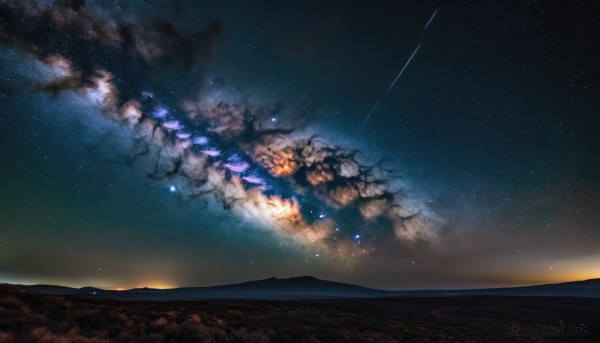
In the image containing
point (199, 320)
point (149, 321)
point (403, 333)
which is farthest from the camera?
point (403, 333)

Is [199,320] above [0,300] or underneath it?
underneath

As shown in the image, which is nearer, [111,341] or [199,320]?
[111,341]

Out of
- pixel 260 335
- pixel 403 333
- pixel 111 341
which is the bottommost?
pixel 403 333

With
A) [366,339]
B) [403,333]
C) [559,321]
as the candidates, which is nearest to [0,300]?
[366,339]

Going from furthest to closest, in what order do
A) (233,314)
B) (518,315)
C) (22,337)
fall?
(518,315) < (233,314) < (22,337)

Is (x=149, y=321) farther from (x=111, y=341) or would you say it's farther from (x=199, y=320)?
(x=111, y=341)

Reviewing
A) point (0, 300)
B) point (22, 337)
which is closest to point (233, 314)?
point (0, 300)

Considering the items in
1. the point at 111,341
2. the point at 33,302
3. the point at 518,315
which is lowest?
the point at 518,315

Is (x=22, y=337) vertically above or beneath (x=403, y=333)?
above

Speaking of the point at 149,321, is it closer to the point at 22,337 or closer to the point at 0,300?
the point at 0,300
